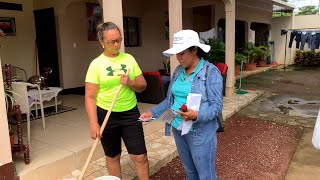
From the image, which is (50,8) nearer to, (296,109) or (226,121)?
(226,121)

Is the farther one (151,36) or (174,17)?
(151,36)

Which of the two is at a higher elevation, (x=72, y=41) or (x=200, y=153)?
(x=72, y=41)

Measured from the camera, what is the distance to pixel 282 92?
28.1 ft

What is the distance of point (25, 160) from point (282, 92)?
750 centimetres

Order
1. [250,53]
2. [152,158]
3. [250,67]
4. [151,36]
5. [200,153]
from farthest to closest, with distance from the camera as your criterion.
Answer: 1. [250,67]
2. [250,53]
3. [151,36]
4. [152,158]
5. [200,153]

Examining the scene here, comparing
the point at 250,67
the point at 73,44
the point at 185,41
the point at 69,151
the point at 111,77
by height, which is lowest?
the point at 69,151

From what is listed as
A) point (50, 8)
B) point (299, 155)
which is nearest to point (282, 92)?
point (299, 155)

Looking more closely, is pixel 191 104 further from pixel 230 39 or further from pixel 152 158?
pixel 230 39

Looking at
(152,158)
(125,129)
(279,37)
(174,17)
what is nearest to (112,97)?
(125,129)

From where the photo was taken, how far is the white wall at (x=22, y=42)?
6191 mm

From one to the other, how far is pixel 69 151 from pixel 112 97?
1.31 m

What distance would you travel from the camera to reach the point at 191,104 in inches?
75.7

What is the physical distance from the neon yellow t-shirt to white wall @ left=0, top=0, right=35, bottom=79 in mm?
4779

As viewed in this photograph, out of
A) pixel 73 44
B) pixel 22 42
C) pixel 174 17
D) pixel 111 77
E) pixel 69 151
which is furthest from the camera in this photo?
pixel 73 44
